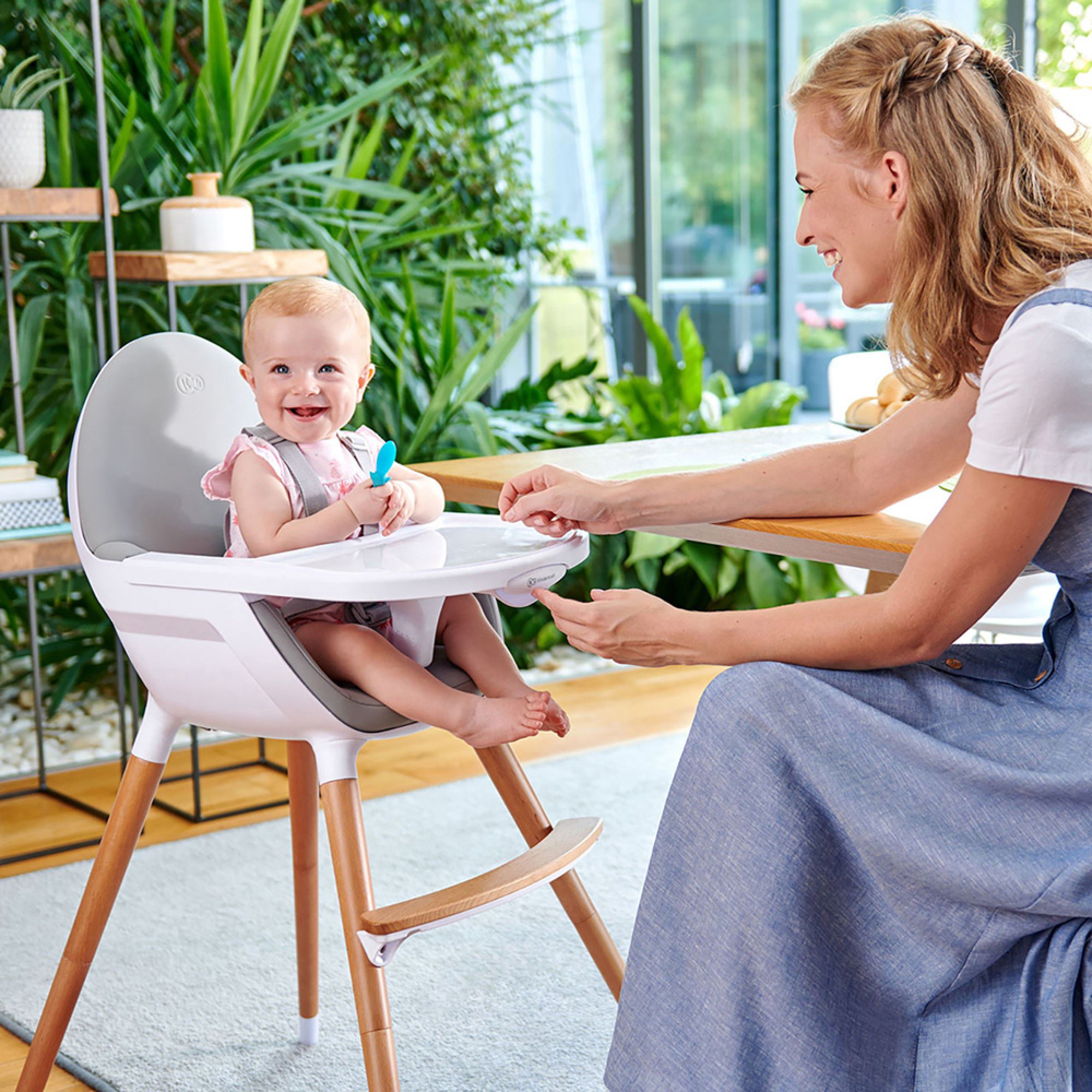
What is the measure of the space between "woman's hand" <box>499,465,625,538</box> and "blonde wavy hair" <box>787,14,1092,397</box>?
41 centimetres

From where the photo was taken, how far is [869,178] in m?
1.35

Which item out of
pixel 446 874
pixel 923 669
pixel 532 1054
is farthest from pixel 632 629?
pixel 446 874

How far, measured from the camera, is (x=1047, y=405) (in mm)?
1155

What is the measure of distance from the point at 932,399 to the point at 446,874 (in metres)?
1.31

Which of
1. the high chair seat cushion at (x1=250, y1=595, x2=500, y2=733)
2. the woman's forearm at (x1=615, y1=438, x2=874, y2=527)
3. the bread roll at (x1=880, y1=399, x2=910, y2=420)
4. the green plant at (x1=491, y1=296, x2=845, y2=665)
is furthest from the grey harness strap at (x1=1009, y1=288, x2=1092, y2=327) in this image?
the green plant at (x1=491, y1=296, x2=845, y2=665)

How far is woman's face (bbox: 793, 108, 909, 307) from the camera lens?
1345 mm

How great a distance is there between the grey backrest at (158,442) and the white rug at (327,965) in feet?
2.26

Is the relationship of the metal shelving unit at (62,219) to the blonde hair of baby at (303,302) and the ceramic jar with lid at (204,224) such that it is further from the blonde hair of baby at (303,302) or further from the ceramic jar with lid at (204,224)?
the blonde hair of baby at (303,302)

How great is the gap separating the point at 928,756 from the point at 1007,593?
1267 mm

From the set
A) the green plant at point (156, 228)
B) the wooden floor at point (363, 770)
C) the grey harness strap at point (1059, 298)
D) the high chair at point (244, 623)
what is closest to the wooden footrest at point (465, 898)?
the high chair at point (244, 623)

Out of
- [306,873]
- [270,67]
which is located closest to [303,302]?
[306,873]

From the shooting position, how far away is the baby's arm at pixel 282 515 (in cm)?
156

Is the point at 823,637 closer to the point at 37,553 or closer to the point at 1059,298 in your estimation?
the point at 1059,298

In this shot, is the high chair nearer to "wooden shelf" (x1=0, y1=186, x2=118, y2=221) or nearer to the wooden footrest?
the wooden footrest
